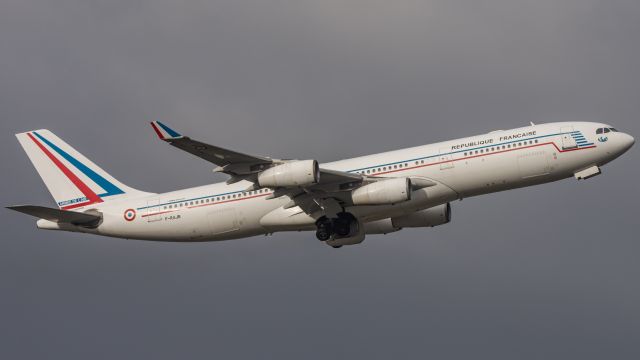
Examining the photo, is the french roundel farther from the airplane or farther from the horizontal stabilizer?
the horizontal stabilizer

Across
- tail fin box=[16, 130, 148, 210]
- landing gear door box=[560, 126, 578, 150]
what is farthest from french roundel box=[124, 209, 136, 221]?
landing gear door box=[560, 126, 578, 150]

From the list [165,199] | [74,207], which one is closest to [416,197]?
[165,199]

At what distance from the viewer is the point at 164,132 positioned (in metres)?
49.5

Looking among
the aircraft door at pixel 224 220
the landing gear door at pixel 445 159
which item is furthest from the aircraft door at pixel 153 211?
the landing gear door at pixel 445 159

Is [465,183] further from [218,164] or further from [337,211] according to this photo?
[218,164]

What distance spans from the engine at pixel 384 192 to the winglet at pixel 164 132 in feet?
32.6

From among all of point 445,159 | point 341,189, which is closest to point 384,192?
point 341,189

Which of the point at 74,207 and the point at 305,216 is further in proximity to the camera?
the point at 74,207

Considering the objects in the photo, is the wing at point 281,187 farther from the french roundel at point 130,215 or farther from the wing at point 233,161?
the french roundel at point 130,215

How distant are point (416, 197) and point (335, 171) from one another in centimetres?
416

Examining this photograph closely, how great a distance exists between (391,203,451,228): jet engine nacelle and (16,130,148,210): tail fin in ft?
48.1

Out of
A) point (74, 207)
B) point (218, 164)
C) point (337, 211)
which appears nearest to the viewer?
point (218, 164)

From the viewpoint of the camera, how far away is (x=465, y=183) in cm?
5434

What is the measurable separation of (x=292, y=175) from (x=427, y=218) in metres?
10.9
